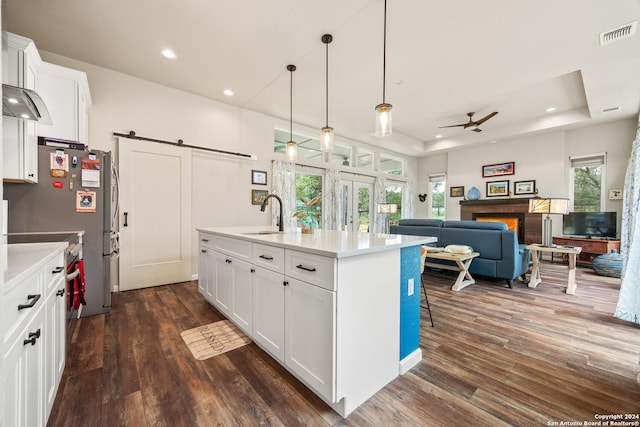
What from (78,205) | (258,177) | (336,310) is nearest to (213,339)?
(336,310)

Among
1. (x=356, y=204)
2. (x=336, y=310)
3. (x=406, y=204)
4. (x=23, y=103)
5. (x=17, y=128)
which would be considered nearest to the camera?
(x=336, y=310)

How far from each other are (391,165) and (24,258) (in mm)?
8000

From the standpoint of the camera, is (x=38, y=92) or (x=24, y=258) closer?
(x=24, y=258)

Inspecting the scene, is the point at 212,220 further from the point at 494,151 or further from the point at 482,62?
the point at 494,151

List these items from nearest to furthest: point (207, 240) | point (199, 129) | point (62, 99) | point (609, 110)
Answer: point (62, 99) < point (207, 240) < point (199, 129) < point (609, 110)

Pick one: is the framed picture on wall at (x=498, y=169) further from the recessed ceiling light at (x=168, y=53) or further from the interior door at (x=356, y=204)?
the recessed ceiling light at (x=168, y=53)

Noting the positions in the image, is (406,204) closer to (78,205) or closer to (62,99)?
(78,205)

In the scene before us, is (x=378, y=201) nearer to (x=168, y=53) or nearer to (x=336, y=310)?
(x=168, y=53)

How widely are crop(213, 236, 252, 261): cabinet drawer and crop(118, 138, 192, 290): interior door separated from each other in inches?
64.6

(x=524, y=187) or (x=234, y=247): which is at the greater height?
(x=524, y=187)

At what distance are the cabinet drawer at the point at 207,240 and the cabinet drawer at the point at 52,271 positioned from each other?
125cm

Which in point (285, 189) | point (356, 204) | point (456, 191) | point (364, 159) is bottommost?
point (356, 204)

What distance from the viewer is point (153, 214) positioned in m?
3.84

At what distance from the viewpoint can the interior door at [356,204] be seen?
6645 mm
